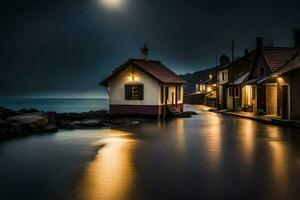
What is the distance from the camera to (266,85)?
34188mm

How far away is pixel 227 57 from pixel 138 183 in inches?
3786

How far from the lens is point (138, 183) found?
30.6ft

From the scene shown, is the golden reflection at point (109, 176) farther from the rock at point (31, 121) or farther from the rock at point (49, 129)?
the rock at point (31, 121)

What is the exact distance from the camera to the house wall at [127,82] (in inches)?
1341

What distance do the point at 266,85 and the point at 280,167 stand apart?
24207 millimetres

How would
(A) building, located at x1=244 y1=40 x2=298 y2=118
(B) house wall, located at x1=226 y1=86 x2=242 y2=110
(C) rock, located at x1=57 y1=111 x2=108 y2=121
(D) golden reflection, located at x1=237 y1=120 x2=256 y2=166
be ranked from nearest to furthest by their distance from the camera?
(D) golden reflection, located at x1=237 y1=120 x2=256 y2=166, (A) building, located at x1=244 y1=40 x2=298 y2=118, (C) rock, located at x1=57 y1=111 x2=108 y2=121, (B) house wall, located at x1=226 y1=86 x2=242 y2=110

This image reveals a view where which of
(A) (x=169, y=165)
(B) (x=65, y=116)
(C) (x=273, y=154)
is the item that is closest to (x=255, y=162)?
(C) (x=273, y=154)

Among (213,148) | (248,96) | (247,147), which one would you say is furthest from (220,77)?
(213,148)

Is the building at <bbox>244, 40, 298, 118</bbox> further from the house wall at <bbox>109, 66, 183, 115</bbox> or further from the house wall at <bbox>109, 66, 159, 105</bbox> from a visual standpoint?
the house wall at <bbox>109, 66, 159, 105</bbox>

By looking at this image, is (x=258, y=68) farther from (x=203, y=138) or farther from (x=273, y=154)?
(x=273, y=154)

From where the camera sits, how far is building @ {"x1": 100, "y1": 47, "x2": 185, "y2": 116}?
3406 centimetres

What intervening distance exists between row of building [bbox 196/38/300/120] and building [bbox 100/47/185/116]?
838 centimetres

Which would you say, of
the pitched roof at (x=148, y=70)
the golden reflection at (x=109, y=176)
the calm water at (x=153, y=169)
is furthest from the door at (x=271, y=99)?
the golden reflection at (x=109, y=176)

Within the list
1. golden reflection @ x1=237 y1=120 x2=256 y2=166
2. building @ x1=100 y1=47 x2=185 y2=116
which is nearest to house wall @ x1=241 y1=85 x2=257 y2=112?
building @ x1=100 y1=47 x2=185 y2=116
